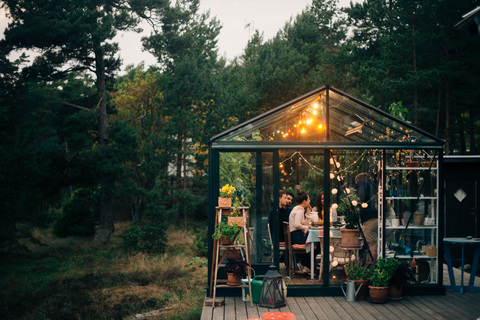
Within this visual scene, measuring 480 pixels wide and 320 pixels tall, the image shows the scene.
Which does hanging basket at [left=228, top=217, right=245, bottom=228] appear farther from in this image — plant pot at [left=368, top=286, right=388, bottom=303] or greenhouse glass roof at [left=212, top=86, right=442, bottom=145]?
plant pot at [left=368, top=286, right=388, bottom=303]

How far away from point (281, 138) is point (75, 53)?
11919 millimetres

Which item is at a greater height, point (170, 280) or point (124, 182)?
point (124, 182)

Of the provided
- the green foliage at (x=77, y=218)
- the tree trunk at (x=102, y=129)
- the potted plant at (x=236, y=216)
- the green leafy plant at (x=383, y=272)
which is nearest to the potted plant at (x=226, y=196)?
the potted plant at (x=236, y=216)

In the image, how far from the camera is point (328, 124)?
290 inches

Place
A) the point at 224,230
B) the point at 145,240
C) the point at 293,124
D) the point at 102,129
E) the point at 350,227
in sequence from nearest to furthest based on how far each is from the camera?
the point at 224,230
the point at 350,227
the point at 293,124
the point at 145,240
the point at 102,129

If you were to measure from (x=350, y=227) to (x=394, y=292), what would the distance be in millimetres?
1180

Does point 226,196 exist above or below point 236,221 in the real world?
above

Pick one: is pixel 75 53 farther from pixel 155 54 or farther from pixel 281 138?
pixel 281 138

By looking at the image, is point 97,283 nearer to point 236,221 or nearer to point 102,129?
point 236,221

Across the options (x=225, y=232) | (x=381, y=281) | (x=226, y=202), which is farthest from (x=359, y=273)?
(x=226, y=202)

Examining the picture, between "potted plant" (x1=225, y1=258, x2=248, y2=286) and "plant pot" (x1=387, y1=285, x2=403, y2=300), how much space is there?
2177 millimetres

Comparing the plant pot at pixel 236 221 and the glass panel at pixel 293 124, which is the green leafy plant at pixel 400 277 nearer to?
the glass panel at pixel 293 124

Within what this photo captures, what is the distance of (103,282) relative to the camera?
12422 millimetres

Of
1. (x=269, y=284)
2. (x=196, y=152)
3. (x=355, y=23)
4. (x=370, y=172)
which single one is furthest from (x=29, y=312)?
(x=355, y=23)
